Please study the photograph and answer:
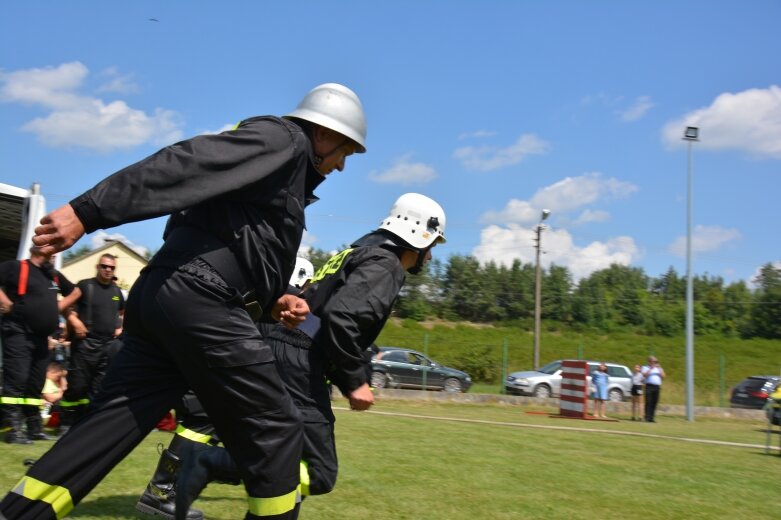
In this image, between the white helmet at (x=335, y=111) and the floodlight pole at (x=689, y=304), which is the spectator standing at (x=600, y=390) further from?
the white helmet at (x=335, y=111)

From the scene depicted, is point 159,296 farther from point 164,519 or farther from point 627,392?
point 627,392

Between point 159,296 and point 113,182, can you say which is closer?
point 113,182

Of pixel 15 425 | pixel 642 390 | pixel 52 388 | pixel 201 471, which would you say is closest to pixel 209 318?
pixel 201 471

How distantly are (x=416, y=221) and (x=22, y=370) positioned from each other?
522 centimetres

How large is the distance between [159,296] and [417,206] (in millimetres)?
2071

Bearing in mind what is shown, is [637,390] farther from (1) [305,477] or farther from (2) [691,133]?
(1) [305,477]

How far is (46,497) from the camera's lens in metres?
2.62

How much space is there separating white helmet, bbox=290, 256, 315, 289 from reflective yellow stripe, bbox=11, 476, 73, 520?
13.5 feet

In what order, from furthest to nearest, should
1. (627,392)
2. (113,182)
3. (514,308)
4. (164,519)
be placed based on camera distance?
(514,308), (627,392), (164,519), (113,182)

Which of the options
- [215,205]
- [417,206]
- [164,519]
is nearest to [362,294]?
[417,206]

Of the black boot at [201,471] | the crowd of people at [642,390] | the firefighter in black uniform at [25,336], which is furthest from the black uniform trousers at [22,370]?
the crowd of people at [642,390]

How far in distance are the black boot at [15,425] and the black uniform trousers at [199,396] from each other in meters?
5.46

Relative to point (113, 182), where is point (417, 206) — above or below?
above

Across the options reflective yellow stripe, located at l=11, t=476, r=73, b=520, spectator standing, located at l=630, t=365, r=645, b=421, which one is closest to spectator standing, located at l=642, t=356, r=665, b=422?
spectator standing, located at l=630, t=365, r=645, b=421
